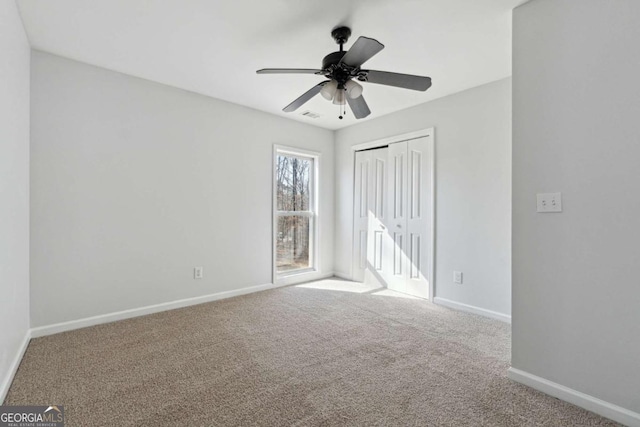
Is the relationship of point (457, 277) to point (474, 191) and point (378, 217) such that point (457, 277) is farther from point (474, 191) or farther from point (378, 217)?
point (378, 217)

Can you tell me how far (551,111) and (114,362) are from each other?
3392mm

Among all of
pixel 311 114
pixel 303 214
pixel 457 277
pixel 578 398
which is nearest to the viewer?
pixel 578 398

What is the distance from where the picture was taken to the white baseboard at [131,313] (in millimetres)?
2645

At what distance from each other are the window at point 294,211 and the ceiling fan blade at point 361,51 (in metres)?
2.42

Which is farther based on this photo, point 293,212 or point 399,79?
point 293,212

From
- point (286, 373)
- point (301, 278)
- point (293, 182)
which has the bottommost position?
point (286, 373)

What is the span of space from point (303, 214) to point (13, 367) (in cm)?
343

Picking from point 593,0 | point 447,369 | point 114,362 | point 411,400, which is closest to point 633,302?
point 447,369

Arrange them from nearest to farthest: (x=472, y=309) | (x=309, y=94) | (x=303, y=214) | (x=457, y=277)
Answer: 1. (x=309, y=94)
2. (x=472, y=309)
3. (x=457, y=277)
4. (x=303, y=214)

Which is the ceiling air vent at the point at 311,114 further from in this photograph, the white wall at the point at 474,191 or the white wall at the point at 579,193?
the white wall at the point at 579,193

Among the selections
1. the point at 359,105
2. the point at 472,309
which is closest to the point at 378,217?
the point at 472,309

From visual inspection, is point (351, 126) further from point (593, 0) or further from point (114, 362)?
point (114, 362)

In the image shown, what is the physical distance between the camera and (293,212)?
4.63 metres

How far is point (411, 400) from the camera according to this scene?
178 centimetres
